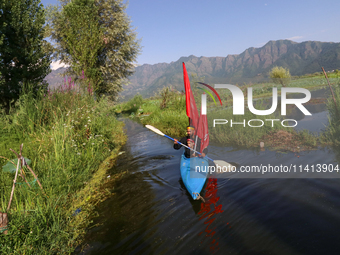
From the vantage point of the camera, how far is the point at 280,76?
27625mm

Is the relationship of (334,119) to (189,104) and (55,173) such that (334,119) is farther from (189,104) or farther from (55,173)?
(55,173)

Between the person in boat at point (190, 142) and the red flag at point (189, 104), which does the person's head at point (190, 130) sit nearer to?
the person in boat at point (190, 142)

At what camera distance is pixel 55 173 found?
16.8ft

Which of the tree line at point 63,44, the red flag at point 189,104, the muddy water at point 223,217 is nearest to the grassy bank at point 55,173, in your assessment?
the muddy water at point 223,217

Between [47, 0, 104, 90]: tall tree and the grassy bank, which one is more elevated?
[47, 0, 104, 90]: tall tree

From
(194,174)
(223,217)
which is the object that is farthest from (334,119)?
(223,217)

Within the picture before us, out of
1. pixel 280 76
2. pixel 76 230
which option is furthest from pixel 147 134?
pixel 280 76

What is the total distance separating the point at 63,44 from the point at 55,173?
21317 mm

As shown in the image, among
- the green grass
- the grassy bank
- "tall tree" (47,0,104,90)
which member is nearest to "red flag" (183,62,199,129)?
the grassy bank

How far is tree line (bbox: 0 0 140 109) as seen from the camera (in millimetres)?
9422

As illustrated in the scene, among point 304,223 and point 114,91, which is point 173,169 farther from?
point 114,91

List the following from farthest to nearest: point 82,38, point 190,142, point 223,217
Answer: point 82,38, point 190,142, point 223,217

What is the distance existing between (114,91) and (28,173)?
63.0 feet

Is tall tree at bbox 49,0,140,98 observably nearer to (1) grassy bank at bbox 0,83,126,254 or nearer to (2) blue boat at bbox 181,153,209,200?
(1) grassy bank at bbox 0,83,126,254
